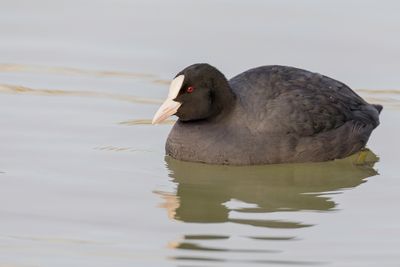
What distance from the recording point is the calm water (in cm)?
828

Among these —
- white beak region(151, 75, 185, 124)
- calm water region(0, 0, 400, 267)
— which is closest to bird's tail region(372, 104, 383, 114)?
calm water region(0, 0, 400, 267)

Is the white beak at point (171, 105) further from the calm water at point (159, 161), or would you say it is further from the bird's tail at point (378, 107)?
the bird's tail at point (378, 107)

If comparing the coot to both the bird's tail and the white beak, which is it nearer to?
the white beak

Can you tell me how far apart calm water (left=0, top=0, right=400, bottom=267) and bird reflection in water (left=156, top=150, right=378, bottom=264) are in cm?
2

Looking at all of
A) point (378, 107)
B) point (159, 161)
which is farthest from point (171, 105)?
point (378, 107)

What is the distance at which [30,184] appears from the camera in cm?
966

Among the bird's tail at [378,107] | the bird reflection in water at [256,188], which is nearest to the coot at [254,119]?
the bird reflection in water at [256,188]

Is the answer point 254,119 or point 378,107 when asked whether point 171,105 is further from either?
point 378,107

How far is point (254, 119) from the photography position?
1059cm

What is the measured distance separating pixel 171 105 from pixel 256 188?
111 centimetres

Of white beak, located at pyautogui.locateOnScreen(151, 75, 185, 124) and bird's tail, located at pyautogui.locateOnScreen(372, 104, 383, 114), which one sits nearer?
white beak, located at pyautogui.locateOnScreen(151, 75, 185, 124)

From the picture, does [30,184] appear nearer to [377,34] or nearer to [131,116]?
[131,116]

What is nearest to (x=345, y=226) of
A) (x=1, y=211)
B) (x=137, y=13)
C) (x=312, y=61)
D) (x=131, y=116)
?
(x=1, y=211)

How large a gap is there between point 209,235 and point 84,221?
0.89m
